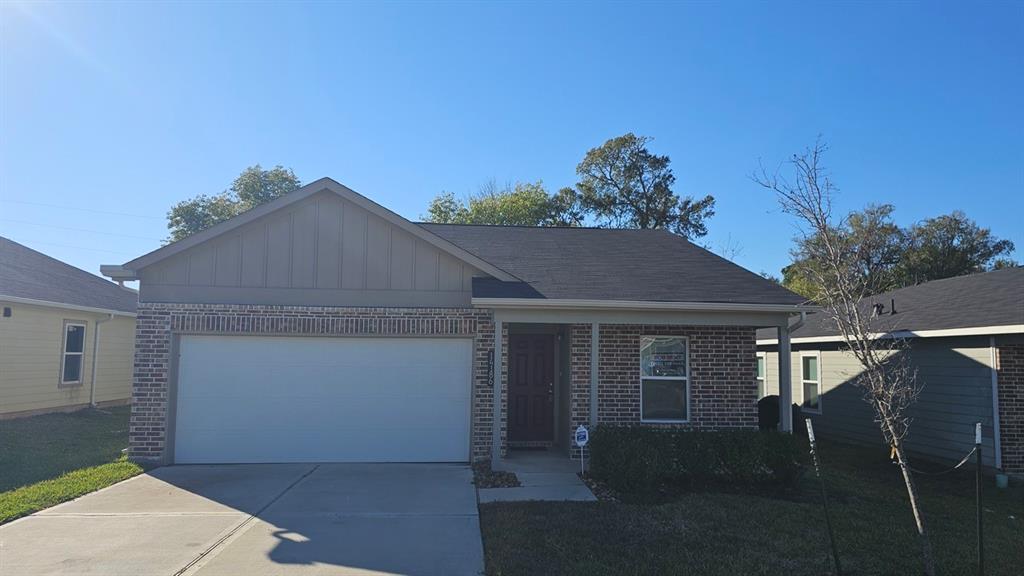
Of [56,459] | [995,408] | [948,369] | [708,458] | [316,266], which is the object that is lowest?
[56,459]

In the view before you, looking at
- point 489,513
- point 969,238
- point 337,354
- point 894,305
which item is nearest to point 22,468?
point 337,354

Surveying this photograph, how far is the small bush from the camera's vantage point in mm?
8477

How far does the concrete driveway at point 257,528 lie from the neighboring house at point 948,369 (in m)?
6.26

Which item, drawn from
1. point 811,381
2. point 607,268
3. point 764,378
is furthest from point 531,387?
point 764,378

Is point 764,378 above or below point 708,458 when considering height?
above

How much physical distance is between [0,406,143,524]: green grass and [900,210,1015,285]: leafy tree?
119ft

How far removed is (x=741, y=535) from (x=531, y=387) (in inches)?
215

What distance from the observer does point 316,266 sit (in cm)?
1016

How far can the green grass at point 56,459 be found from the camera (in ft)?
25.4

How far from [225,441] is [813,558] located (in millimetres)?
8317

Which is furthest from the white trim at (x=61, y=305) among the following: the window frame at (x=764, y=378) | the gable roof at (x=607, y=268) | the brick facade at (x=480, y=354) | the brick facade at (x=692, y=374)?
the window frame at (x=764, y=378)

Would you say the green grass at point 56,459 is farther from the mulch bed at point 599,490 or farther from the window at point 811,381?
the window at point 811,381

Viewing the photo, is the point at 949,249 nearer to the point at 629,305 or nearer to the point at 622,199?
the point at 622,199

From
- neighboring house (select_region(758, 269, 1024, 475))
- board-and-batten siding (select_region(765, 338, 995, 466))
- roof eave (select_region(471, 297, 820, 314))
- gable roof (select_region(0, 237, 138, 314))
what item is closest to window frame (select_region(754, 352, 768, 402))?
neighboring house (select_region(758, 269, 1024, 475))
